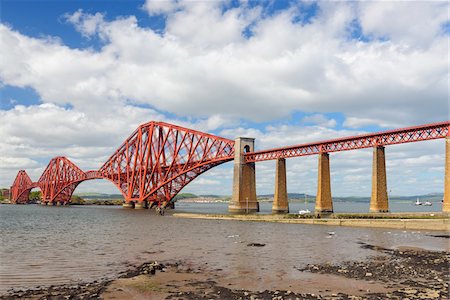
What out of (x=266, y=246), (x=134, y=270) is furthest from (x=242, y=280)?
(x=266, y=246)

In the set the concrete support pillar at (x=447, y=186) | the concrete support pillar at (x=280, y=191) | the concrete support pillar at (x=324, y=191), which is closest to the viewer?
the concrete support pillar at (x=447, y=186)

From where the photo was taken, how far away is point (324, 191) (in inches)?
2741

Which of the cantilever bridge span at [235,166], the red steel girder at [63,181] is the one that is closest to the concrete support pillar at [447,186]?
the cantilever bridge span at [235,166]

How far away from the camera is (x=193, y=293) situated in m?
16.5

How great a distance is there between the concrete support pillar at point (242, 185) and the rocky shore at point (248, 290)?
69027 mm

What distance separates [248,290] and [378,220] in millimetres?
35844

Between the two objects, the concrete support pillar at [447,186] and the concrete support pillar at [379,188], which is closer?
the concrete support pillar at [447,186]

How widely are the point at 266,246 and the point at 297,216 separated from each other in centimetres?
2982

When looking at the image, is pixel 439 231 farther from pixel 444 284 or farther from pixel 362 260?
pixel 444 284

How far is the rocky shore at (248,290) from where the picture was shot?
1577 cm

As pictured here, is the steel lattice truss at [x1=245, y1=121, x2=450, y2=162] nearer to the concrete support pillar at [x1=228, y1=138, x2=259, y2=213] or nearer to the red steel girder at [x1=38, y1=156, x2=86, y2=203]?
the concrete support pillar at [x1=228, y1=138, x2=259, y2=213]

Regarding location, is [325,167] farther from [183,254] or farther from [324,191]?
[183,254]

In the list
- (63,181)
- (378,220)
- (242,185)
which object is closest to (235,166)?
(242,185)

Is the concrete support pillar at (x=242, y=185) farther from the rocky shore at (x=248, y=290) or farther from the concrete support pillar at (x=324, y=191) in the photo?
the rocky shore at (x=248, y=290)
